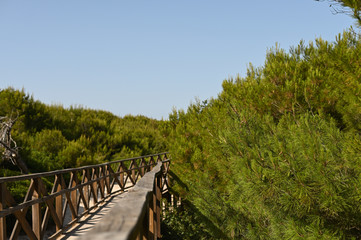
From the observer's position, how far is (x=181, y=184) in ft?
34.1

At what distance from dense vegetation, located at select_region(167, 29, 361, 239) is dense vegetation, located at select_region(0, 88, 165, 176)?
5.07 metres

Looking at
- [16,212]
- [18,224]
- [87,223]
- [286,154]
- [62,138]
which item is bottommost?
[87,223]

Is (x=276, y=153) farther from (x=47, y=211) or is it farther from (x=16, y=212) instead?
(x=47, y=211)

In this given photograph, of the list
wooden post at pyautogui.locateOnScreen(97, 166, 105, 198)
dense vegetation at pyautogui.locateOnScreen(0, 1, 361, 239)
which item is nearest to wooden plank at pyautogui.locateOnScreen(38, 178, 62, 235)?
dense vegetation at pyautogui.locateOnScreen(0, 1, 361, 239)

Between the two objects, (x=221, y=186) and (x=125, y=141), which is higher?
(x=125, y=141)

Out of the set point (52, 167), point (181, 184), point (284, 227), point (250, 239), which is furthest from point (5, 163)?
point (284, 227)

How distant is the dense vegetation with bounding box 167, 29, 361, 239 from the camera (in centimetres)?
419

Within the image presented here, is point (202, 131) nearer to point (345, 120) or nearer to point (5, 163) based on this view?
point (345, 120)

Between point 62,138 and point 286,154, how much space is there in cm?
1387

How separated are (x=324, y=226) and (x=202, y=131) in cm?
553

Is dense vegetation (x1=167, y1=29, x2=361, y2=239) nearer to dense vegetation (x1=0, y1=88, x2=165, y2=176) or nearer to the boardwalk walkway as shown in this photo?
the boardwalk walkway

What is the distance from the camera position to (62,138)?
16.0 metres

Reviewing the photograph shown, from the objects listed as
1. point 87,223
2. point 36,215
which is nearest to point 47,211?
point 36,215

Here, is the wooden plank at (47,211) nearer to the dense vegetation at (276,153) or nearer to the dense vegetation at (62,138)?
the dense vegetation at (276,153)
